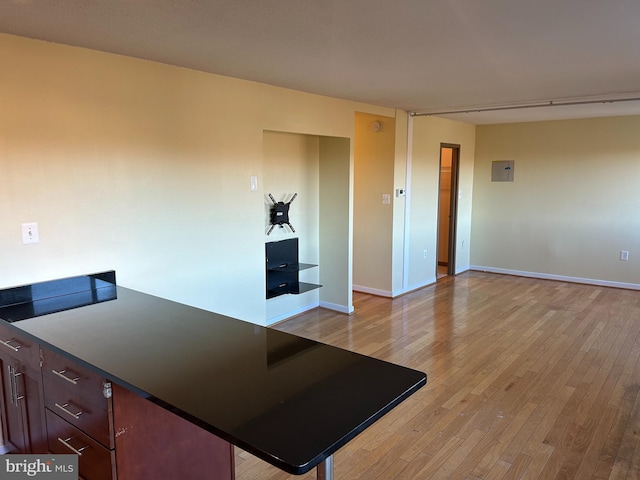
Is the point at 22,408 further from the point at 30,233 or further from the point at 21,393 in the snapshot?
the point at 30,233

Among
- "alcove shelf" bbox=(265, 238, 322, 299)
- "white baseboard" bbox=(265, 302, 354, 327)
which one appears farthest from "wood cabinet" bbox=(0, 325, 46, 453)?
"white baseboard" bbox=(265, 302, 354, 327)

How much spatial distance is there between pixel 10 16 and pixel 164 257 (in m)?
1.58

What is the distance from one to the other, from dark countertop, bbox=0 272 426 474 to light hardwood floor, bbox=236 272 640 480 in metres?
0.95

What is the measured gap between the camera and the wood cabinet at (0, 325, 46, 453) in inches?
80.5

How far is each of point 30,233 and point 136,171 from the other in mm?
712

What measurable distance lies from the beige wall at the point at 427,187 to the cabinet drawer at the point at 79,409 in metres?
4.45

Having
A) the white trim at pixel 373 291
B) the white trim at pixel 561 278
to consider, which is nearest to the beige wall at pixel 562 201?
the white trim at pixel 561 278

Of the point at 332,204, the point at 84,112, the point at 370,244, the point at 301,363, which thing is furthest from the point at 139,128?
the point at 370,244

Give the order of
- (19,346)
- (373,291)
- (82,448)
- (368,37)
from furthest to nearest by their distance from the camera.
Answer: (373,291) < (368,37) < (19,346) < (82,448)

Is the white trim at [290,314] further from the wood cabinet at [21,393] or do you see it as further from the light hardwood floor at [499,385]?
the wood cabinet at [21,393]

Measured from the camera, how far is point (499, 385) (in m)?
3.31

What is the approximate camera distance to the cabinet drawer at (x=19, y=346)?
6.54ft

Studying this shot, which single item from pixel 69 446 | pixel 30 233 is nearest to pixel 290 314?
pixel 30 233

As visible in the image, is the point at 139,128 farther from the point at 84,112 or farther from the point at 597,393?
the point at 597,393
